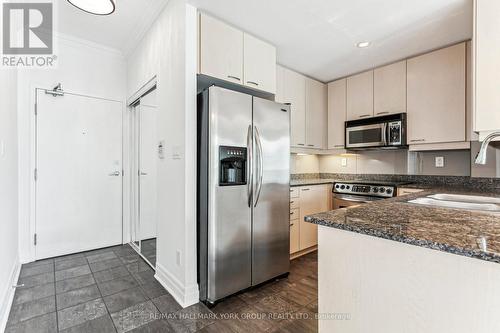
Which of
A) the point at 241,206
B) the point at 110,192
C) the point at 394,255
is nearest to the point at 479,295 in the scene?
the point at 394,255

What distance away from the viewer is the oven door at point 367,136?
10.3ft

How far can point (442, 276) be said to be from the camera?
80 cm

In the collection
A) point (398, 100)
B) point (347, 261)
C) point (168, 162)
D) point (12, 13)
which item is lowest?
point (347, 261)

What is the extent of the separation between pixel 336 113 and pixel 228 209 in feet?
8.43

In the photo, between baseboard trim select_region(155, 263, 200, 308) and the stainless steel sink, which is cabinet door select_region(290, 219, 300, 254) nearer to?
baseboard trim select_region(155, 263, 200, 308)

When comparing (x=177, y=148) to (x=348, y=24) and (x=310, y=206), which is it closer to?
(x=310, y=206)

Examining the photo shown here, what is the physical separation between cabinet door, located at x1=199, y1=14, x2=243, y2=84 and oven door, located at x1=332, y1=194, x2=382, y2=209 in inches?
80.2

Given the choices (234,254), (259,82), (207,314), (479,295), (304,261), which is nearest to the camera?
(479,295)

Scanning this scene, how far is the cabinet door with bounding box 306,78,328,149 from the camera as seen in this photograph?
3.60m

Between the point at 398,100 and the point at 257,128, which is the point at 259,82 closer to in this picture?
the point at 257,128

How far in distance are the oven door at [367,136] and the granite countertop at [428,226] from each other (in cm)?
202

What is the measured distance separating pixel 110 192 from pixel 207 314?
232 cm

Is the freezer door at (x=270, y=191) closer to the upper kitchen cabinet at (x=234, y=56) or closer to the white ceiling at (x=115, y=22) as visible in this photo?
the upper kitchen cabinet at (x=234, y=56)

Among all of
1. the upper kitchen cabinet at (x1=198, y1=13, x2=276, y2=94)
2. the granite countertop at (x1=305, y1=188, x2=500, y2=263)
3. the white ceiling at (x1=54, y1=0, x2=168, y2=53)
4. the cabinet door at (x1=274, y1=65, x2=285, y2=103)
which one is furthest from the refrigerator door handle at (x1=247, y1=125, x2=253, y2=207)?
the white ceiling at (x1=54, y1=0, x2=168, y2=53)
